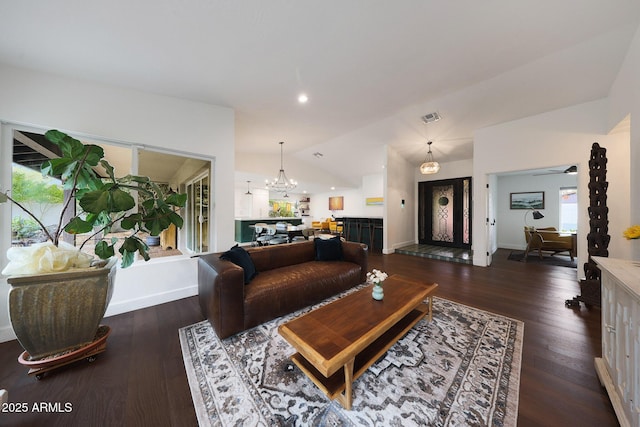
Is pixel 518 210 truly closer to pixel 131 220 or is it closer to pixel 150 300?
pixel 131 220

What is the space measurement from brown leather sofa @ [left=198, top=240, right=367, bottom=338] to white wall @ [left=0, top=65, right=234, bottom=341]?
818mm

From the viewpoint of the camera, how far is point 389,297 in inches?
74.4

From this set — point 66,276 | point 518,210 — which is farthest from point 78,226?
point 518,210

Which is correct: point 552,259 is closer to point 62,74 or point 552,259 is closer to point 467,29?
point 467,29

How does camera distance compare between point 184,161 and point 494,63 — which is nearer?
point 494,63

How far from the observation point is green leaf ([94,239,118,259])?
5.59 feet

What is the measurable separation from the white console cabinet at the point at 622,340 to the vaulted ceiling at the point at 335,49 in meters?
2.22

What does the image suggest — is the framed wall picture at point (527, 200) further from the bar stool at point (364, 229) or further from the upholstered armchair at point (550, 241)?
the bar stool at point (364, 229)

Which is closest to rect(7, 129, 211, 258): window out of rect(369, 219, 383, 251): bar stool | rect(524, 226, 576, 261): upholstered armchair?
rect(369, 219, 383, 251): bar stool

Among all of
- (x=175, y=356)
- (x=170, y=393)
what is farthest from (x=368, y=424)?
(x=175, y=356)

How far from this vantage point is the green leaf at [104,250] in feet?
5.59

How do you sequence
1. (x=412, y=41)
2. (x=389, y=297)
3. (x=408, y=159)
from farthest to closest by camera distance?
(x=408, y=159) → (x=412, y=41) → (x=389, y=297)

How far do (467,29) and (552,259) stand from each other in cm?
570

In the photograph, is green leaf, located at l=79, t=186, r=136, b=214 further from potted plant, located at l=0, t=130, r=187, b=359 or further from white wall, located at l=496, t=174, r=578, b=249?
white wall, located at l=496, t=174, r=578, b=249
